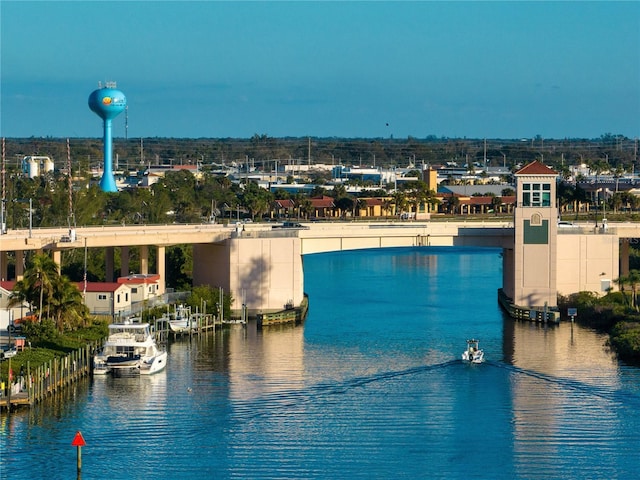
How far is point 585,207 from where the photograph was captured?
12912 cm

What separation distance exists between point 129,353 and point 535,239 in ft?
76.0

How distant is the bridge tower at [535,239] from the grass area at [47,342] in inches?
810

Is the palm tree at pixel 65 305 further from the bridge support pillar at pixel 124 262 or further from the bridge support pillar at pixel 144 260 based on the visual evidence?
the bridge support pillar at pixel 124 262

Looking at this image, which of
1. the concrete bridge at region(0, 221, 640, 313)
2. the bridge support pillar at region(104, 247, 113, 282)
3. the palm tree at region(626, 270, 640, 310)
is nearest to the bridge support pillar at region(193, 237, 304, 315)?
the concrete bridge at region(0, 221, 640, 313)

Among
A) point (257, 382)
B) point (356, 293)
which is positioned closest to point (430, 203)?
point (356, 293)

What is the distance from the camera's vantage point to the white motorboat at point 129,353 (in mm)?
50000

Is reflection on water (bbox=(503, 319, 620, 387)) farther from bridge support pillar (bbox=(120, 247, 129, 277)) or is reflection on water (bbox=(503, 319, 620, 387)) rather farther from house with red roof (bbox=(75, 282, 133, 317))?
bridge support pillar (bbox=(120, 247, 129, 277))

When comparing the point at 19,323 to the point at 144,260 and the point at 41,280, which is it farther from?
the point at 144,260

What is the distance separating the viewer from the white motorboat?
50000mm

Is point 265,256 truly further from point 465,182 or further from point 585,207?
point 465,182

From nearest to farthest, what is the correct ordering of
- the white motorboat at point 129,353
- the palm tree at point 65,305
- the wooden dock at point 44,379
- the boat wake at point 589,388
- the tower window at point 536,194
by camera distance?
the wooden dock at point 44,379
the boat wake at point 589,388
the white motorboat at point 129,353
the palm tree at point 65,305
the tower window at point 536,194

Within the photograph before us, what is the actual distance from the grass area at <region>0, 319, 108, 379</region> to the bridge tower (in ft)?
67.5

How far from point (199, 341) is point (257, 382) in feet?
34.0

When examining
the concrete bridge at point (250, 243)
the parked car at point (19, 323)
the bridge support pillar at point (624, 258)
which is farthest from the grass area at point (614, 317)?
the parked car at point (19, 323)
